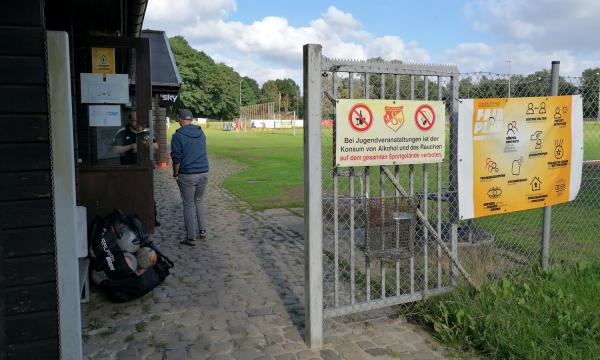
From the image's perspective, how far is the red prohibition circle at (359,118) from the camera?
12.0ft

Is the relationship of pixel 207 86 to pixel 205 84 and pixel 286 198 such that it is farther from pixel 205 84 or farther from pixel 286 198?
pixel 286 198

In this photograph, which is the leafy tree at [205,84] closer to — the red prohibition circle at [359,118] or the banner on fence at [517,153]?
the banner on fence at [517,153]

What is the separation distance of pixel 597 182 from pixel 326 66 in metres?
10.4

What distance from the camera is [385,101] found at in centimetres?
379

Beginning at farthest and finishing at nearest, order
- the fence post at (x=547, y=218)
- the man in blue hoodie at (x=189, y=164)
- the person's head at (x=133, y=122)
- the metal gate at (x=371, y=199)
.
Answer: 1. the man in blue hoodie at (x=189, y=164)
2. the person's head at (x=133, y=122)
3. the fence post at (x=547, y=218)
4. the metal gate at (x=371, y=199)

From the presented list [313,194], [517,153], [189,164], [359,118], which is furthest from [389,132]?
[189,164]

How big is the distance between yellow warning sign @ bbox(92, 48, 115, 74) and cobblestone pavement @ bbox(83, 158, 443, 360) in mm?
2410

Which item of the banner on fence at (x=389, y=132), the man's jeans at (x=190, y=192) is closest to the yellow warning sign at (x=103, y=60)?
the man's jeans at (x=190, y=192)

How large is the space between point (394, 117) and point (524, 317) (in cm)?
183


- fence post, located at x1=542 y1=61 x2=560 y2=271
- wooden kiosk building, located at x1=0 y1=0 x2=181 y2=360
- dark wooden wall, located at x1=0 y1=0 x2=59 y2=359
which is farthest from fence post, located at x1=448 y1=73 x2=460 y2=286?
dark wooden wall, located at x1=0 y1=0 x2=59 y2=359

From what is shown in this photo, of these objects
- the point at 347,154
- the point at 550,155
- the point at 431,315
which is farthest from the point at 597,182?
the point at 347,154

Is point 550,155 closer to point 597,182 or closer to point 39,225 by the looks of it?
point 39,225

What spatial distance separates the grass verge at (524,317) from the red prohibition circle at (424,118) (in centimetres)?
148

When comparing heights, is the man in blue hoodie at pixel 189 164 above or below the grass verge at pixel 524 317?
above
